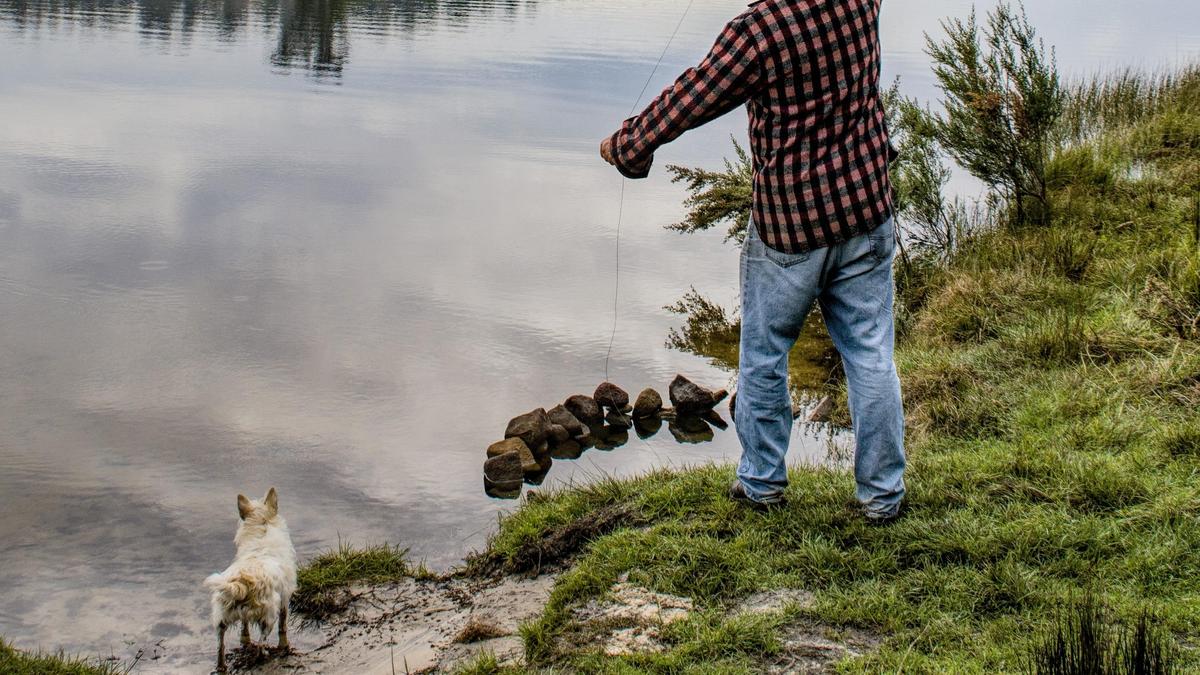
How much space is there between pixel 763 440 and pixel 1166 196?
305 inches

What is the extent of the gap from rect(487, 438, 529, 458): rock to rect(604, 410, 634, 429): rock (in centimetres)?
112

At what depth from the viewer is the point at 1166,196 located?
34.1ft

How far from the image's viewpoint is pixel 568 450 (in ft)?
29.6

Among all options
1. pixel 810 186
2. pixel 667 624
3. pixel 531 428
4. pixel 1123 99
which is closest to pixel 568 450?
pixel 531 428

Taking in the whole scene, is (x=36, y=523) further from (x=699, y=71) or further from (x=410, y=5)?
(x=410, y=5)

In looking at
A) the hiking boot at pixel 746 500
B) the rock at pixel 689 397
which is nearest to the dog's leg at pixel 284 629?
the hiking boot at pixel 746 500

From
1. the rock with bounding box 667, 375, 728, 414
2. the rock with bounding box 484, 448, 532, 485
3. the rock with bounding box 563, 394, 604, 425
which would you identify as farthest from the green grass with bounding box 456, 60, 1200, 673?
the rock with bounding box 563, 394, 604, 425

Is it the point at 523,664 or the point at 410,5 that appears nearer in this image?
the point at 523,664

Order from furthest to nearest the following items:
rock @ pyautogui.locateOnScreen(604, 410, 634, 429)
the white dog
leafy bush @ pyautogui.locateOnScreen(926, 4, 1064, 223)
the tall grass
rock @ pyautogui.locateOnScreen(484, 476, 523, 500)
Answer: the tall grass → leafy bush @ pyautogui.locateOnScreen(926, 4, 1064, 223) → rock @ pyautogui.locateOnScreen(604, 410, 634, 429) → rock @ pyautogui.locateOnScreen(484, 476, 523, 500) → the white dog

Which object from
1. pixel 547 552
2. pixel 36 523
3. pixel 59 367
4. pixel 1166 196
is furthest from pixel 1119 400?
pixel 59 367

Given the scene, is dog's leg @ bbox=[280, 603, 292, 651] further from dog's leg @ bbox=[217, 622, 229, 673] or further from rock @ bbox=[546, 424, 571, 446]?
rock @ bbox=[546, 424, 571, 446]

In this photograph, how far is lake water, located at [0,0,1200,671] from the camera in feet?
24.2

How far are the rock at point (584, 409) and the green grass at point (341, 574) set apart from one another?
9.67 ft

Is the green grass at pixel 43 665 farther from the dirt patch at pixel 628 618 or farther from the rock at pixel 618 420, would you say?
the rock at pixel 618 420
